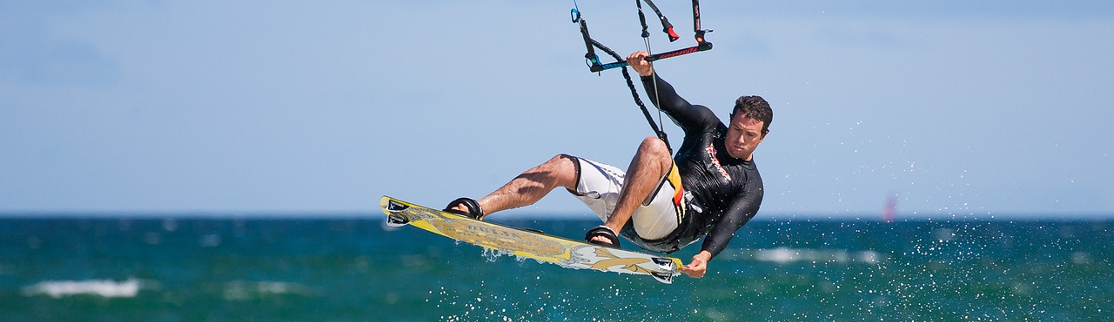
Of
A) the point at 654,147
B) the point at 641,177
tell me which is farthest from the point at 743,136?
the point at 641,177

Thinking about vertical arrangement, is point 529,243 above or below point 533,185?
below

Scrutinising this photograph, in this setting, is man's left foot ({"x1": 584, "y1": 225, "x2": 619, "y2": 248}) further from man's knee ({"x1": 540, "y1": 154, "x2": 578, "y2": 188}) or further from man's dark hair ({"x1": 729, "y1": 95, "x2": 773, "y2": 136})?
man's dark hair ({"x1": 729, "y1": 95, "x2": 773, "y2": 136})

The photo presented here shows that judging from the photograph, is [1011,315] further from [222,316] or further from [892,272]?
[222,316]

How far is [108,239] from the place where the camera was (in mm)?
55281

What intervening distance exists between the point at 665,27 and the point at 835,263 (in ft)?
91.6

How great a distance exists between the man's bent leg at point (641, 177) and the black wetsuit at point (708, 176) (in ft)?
1.46

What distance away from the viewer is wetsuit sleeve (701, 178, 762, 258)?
7375 millimetres

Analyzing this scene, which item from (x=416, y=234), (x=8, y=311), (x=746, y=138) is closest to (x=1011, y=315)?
(x=746, y=138)

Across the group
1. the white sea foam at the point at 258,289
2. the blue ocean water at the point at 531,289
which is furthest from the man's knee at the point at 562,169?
the white sea foam at the point at 258,289

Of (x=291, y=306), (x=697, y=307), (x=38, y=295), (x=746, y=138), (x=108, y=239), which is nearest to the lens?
(x=746, y=138)

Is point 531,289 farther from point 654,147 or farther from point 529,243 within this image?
point 654,147

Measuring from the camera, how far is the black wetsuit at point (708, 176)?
25.2 feet

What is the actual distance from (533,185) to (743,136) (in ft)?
4.66

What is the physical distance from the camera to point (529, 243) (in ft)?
24.2
